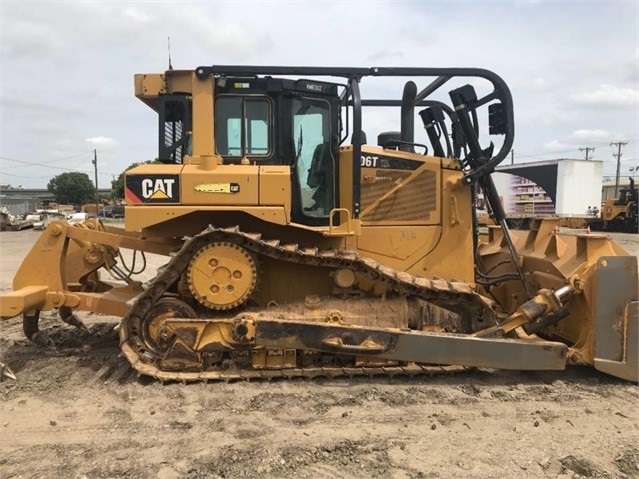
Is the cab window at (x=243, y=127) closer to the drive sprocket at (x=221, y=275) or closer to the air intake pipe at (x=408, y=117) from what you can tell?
the drive sprocket at (x=221, y=275)

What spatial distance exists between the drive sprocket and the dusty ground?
2.67 ft

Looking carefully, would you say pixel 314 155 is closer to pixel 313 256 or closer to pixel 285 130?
pixel 285 130

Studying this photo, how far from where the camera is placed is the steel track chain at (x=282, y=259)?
5.04m

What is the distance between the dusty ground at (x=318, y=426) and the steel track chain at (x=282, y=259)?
0.38 feet

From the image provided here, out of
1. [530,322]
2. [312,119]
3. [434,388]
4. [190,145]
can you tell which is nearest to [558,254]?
[530,322]

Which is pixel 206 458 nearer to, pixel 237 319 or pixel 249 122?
pixel 237 319

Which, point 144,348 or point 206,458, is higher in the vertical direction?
point 144,348

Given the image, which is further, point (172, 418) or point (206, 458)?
point (172, 418)

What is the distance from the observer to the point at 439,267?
19.2ft

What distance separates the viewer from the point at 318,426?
4.20 metres

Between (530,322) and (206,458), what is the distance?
3.20m

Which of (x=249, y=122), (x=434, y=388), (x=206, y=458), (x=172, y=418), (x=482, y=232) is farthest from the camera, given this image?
(x=482, y=232)

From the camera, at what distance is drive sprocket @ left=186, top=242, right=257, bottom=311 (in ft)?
16.6

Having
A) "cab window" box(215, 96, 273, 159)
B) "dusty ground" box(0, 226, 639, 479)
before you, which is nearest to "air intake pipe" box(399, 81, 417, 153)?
"cab window" box(215, 96, 273, 159)
